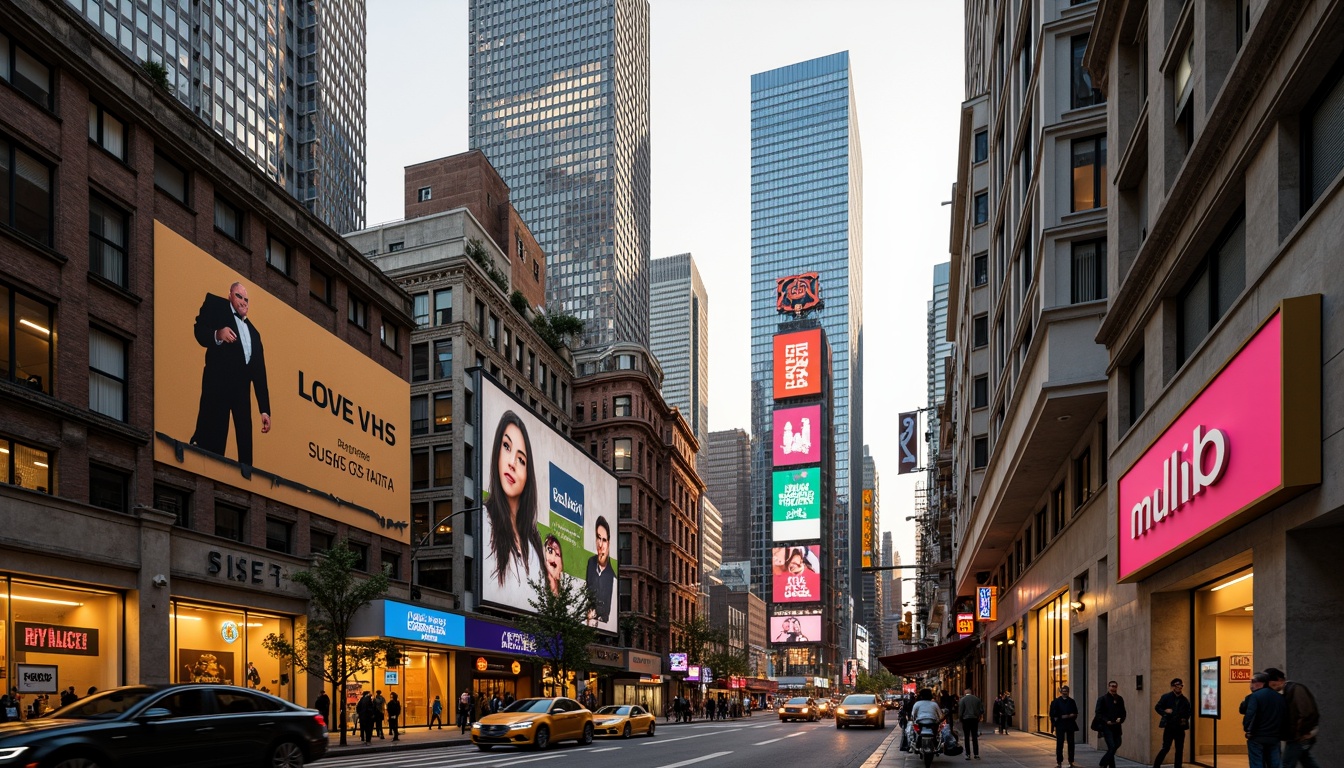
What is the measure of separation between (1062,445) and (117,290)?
85.2 feet

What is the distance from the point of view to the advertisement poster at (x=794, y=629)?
159750 millimetres

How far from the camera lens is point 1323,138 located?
12.2 m

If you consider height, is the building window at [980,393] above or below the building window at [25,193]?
below

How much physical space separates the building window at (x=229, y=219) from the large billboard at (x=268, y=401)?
1.68 m

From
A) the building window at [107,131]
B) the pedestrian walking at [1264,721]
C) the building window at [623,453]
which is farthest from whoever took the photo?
the building window at [623,453]

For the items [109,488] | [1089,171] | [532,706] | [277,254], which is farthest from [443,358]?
[1089,171]

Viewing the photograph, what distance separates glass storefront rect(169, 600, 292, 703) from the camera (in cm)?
3008

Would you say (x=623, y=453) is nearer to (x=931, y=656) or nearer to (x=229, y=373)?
(x=931, y=656)

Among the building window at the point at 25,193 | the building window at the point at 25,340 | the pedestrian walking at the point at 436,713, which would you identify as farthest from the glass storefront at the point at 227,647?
the building window at the point at 25,193

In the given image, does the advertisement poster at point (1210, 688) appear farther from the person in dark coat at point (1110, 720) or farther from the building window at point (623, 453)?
the building window at point (623, 453)

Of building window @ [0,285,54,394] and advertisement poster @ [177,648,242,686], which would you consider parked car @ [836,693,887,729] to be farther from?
building window @ [0,285,54,394]

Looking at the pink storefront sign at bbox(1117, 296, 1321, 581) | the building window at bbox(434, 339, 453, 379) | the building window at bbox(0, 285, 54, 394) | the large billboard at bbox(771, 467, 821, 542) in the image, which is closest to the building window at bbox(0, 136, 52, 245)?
the building window at bbox(0, 285, 54, 394)

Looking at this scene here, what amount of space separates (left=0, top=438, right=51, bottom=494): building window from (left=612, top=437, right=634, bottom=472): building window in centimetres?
6277

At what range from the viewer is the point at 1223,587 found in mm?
17016
